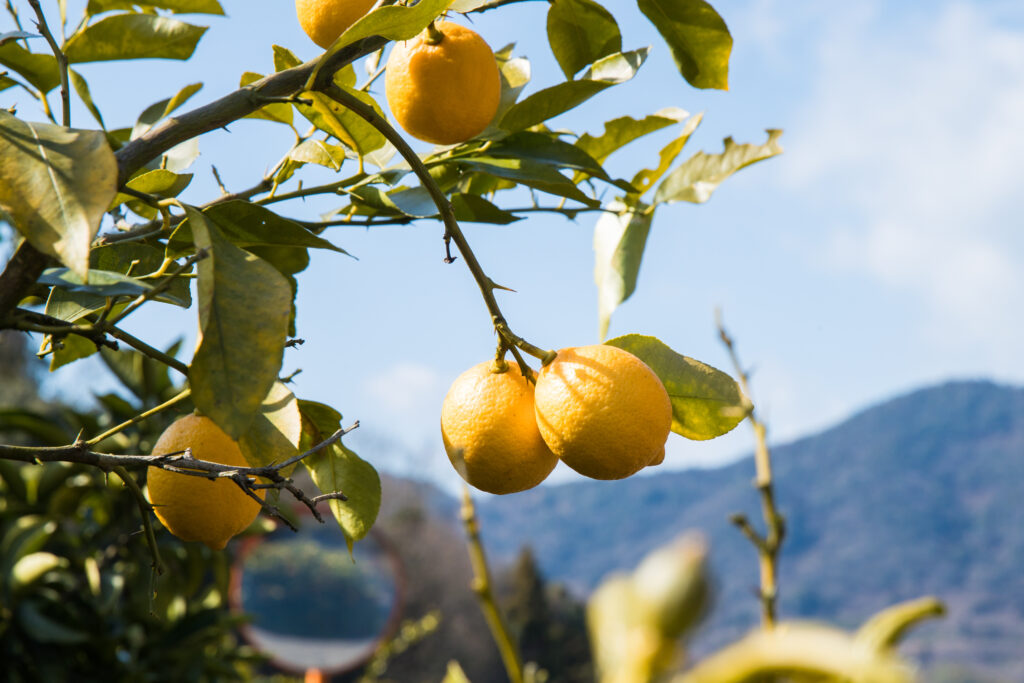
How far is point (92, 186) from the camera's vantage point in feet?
1.11

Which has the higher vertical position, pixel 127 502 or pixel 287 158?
pixel 287 158

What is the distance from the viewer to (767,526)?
40cm

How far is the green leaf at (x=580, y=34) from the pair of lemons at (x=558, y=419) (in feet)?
0.71

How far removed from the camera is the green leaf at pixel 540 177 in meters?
0.47

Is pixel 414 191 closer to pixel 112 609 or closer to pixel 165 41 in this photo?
pixel 165 41

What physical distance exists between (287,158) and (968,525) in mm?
41568

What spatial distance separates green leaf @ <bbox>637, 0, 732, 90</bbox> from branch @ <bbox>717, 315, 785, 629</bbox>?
0.55 feet

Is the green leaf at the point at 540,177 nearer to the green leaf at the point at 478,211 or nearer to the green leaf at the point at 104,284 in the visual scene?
the green leaf at the point at 478,211

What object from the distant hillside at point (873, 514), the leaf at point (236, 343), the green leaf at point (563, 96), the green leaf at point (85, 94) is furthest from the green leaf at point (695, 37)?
the distant hillside at point (873, 514)

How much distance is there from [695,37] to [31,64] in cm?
41

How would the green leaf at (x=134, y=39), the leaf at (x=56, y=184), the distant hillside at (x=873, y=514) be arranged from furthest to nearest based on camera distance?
the distant hillside at (x=873, y=514), the green leaf at (x=134, y=39), the leaf at (x=56, y=184)

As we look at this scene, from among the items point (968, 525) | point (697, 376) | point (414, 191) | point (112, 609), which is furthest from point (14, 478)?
point (968, 525)

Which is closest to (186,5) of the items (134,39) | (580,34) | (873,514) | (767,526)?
(134,39)

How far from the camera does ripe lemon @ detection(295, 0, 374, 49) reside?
48 cm
